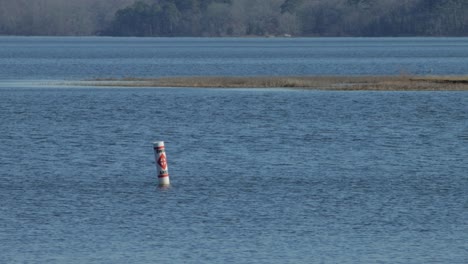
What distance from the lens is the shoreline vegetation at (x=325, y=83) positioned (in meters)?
86.6

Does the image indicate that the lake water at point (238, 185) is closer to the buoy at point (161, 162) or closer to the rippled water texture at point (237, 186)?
the rippled water texture at point (237, 186)

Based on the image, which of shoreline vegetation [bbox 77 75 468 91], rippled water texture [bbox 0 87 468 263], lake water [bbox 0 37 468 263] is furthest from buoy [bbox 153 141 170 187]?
shoreline vegetation [bbox 77 75 468 91]

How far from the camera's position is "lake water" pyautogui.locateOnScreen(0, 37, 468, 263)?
2605 cm

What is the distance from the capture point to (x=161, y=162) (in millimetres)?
34969

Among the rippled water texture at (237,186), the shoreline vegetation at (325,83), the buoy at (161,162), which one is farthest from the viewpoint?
the shoreline vegetation at (325,83)

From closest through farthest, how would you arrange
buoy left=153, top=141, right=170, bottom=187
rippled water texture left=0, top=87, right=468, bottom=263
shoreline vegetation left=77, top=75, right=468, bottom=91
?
1. rippled water texture left=0, top=87, right=468, bottom=263
2. buoy left=153, top=141, right=170, bottom=187
3. shoreline vegetation left=77, top=75, right=468, bottom=91

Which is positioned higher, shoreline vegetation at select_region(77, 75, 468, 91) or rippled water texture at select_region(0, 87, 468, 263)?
rippled water texture at select_region(0, 87, 468, 263)

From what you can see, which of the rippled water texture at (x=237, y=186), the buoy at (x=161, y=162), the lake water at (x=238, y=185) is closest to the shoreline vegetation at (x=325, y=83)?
the lake water at (x=238, y=185)

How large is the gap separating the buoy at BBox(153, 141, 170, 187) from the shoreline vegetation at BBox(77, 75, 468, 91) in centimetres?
5072

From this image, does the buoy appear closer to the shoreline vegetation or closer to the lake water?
the lake water

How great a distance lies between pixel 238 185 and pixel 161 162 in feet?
9.02

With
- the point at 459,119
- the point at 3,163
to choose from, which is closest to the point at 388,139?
the point at 459,119

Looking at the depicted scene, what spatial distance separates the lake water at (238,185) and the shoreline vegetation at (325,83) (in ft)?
48.4

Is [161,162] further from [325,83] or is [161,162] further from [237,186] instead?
[325,83]
